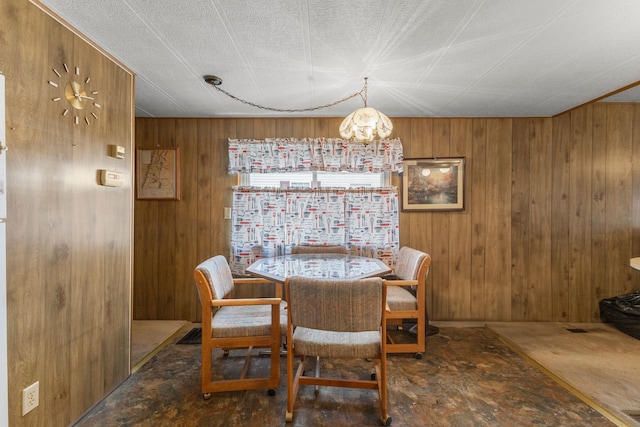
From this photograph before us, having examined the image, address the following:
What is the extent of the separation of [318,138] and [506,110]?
200 cm

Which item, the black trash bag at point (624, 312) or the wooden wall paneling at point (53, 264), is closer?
the wooden wall paneling at point (53, 264)

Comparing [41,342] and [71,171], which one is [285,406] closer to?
[41,342]

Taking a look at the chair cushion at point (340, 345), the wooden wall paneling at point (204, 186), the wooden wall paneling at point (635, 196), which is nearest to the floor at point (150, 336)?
the wooden wall paneling at point (204, 186)

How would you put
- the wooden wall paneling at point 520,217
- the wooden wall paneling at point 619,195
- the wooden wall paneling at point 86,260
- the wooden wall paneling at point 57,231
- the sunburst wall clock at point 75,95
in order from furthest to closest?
the wooden wall paneling at point 520,217
the wooden wall paneling at point 619,195
the wooden wall paneling at point 86,260
the sunburst wall clock at point 75,95
the wooden wall paneling at point 57,231

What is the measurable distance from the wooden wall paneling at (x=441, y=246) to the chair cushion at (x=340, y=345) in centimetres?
180

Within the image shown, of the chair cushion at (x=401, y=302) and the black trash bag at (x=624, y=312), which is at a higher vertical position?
the chair cushion at (x=401, y=302)

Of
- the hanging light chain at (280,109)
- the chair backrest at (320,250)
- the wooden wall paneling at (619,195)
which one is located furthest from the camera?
the wooden wall paneling at (619,195)

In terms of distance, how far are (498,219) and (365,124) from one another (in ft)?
7.23

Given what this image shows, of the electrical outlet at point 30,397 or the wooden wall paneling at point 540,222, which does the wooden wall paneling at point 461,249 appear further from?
the electrical outlet at point 30,397

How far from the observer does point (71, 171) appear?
1.73 m

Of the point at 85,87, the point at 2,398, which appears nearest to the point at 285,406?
the point at 2,398

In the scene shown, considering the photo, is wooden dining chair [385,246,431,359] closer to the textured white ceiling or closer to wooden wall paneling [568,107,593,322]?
the textured white ceiling

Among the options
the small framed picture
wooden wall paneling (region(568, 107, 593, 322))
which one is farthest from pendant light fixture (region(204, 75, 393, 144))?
wooden wall paneling (region(568, 107, 593, 322))

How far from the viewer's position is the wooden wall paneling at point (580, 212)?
3.28m
